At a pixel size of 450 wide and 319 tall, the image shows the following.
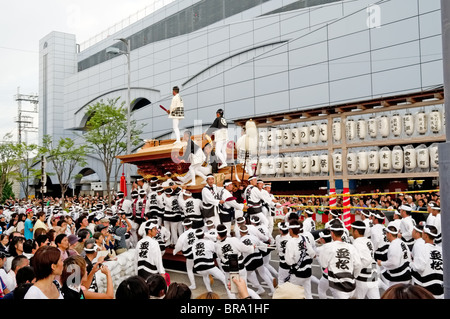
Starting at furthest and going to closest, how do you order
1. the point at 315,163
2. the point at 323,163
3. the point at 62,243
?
the point at 315,163 → the point at 323,163 → the point at 62,243

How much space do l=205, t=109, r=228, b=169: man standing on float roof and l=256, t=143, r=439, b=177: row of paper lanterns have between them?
1.33 m

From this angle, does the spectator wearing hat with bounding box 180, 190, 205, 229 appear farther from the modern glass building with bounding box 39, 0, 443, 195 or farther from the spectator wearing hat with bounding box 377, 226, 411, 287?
the modern glass building with bounding box 39, 0, 443, 195

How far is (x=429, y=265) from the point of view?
19.3 feet

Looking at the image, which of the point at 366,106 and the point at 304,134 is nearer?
the point at 366,106

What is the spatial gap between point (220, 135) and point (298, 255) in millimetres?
5539

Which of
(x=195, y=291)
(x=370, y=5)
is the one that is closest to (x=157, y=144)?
(x=195, y=291)

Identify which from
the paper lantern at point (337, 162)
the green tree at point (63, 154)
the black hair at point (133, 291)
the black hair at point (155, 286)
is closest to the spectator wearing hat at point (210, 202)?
the paper lantern at point (337, 162)

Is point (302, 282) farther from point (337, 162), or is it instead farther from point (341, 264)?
point (337, 162)

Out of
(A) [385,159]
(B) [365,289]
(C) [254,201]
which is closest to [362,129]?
(A) [385,159]

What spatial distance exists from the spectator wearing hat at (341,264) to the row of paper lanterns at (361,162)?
5.22 meters

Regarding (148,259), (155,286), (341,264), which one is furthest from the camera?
(148,259)

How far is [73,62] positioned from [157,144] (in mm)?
32921

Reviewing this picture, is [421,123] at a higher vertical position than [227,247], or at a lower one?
higher

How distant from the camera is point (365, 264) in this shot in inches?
Answer: 223
